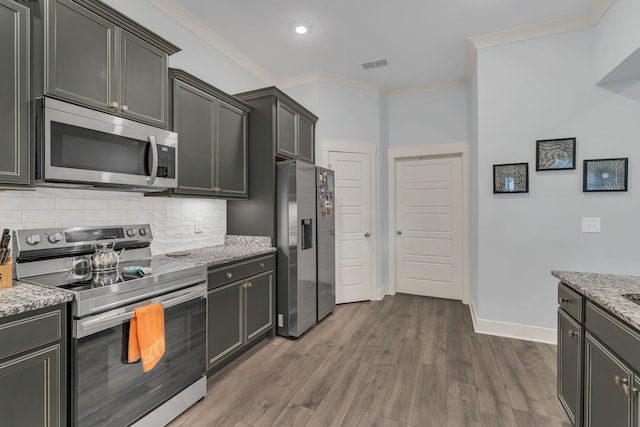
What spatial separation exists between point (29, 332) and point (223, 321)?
4.10 feet

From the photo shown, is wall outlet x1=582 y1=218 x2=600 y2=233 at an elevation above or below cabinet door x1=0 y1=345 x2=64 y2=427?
above

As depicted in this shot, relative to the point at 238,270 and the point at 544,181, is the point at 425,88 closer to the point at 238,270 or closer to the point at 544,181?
the point at 544,181

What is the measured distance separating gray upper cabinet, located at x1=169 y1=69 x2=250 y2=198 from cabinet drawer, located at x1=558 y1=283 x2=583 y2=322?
262 cm

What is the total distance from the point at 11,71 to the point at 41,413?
155cm

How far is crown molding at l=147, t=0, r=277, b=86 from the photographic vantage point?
2.67 metres

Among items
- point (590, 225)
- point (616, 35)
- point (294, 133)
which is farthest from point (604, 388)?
point (294, 133)

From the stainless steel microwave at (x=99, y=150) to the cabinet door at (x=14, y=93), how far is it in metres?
0.06

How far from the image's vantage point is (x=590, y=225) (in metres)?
2.87

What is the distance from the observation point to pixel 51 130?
5.21 feet

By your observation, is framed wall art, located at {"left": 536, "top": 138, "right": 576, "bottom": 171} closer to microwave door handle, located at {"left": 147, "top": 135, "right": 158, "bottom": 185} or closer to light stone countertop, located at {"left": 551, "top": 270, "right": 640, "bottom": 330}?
light stone countertop, located at {"left": 551, "top": 270, "right": 640, "bottom": 330}

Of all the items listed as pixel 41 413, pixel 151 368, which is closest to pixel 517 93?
pixel 151 368

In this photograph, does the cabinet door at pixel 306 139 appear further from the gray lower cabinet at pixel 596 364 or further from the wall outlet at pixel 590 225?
the wall outlet at pixel 590 225

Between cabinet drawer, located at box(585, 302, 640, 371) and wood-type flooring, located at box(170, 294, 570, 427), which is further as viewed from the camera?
wood-type flooring, located at box(170, 294, 570, 427)

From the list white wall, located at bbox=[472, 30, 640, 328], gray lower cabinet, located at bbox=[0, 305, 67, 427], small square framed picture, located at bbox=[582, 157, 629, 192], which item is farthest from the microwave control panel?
small square framed picture, located at bbox=[582, 157, 629, 192]
